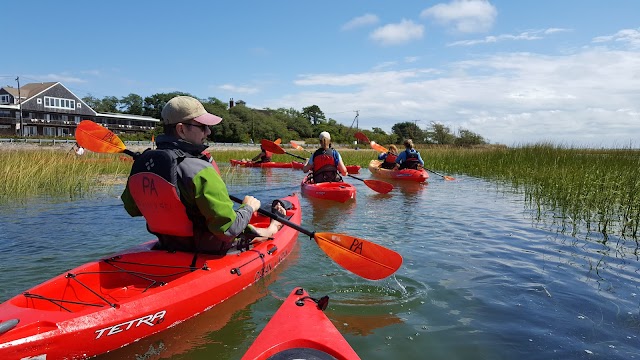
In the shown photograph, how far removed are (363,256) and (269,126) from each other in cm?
5188

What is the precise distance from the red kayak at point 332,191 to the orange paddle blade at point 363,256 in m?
4.88

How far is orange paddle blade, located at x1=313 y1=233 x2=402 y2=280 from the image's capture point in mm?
4258

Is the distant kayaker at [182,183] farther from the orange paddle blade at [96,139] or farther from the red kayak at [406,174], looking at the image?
the red kayak at [406,174]

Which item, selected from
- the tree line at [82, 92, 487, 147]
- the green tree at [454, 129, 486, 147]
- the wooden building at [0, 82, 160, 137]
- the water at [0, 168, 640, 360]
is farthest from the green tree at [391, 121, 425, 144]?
the water at [0, 168, 640, 360]

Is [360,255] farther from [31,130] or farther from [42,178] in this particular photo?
[31,130]

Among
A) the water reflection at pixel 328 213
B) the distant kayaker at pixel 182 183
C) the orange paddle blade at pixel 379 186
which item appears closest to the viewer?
the distant kayaker at pixel 182 183

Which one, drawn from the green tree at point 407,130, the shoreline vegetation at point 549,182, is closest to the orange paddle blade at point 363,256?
the shoreline vegetation at point 549,182

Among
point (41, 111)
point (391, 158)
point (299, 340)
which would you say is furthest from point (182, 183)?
point (41, 111)

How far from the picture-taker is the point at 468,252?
577 centimetres

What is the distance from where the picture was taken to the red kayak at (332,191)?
30.8 ft

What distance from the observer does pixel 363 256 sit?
14.2 feet

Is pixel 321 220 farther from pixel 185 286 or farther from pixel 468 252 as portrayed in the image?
pixel 185 286

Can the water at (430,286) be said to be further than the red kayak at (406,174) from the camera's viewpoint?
No

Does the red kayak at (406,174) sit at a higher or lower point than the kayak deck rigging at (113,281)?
higher
